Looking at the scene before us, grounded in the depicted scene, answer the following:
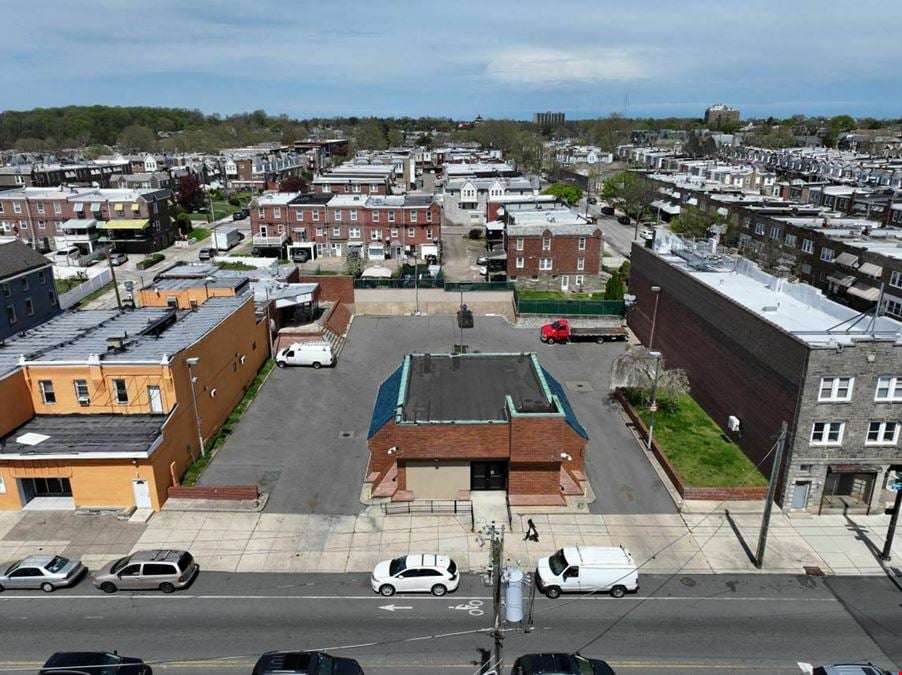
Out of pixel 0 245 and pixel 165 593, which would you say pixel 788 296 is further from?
pixel 0 245

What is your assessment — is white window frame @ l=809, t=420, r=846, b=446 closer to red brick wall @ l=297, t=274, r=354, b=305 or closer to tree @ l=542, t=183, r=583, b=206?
red brick wall @ l=297, t=274, r=354, b=305

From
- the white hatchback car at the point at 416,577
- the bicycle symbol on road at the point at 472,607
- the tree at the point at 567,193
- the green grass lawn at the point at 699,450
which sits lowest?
the bicycle symbol on road at the point at 472,607

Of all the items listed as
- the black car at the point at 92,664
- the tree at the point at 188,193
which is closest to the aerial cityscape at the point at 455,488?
the black car at the point at 92,664

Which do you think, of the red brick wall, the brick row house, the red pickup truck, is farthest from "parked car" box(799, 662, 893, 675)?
the brick row house

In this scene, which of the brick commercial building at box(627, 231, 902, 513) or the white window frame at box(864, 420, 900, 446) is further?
the white window frame at box(864, 420, 900, 446)

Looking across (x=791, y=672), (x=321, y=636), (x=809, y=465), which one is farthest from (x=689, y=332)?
(x=321, y=636)

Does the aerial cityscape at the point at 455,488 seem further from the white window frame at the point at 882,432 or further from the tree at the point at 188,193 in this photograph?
the tree at the point at 188,193
